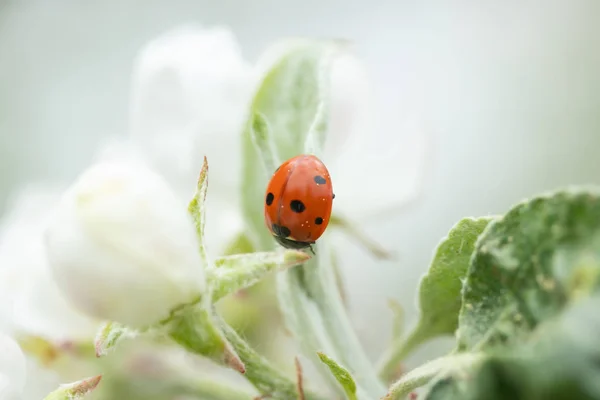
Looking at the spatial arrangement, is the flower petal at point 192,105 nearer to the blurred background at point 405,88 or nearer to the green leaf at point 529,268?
the blurred background at point 405,88

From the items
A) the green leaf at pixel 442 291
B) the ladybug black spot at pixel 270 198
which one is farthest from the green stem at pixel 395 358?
the ladybug black spot at pixel 270 198

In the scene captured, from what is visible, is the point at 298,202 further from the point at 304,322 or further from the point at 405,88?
the point at 405,88

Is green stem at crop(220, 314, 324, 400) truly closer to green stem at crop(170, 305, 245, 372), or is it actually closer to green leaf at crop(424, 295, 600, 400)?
green stem at crop(170, 305, 245, 372)

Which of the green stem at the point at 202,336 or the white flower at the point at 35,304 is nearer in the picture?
the green stem at the point at 202,336

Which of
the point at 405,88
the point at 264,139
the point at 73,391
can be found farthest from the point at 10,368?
the point at 405,88

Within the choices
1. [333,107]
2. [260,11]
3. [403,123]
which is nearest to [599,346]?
[333,107]

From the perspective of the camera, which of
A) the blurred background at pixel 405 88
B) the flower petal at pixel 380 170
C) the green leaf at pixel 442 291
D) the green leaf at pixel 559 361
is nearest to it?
the green leaf at pixel 559 361
